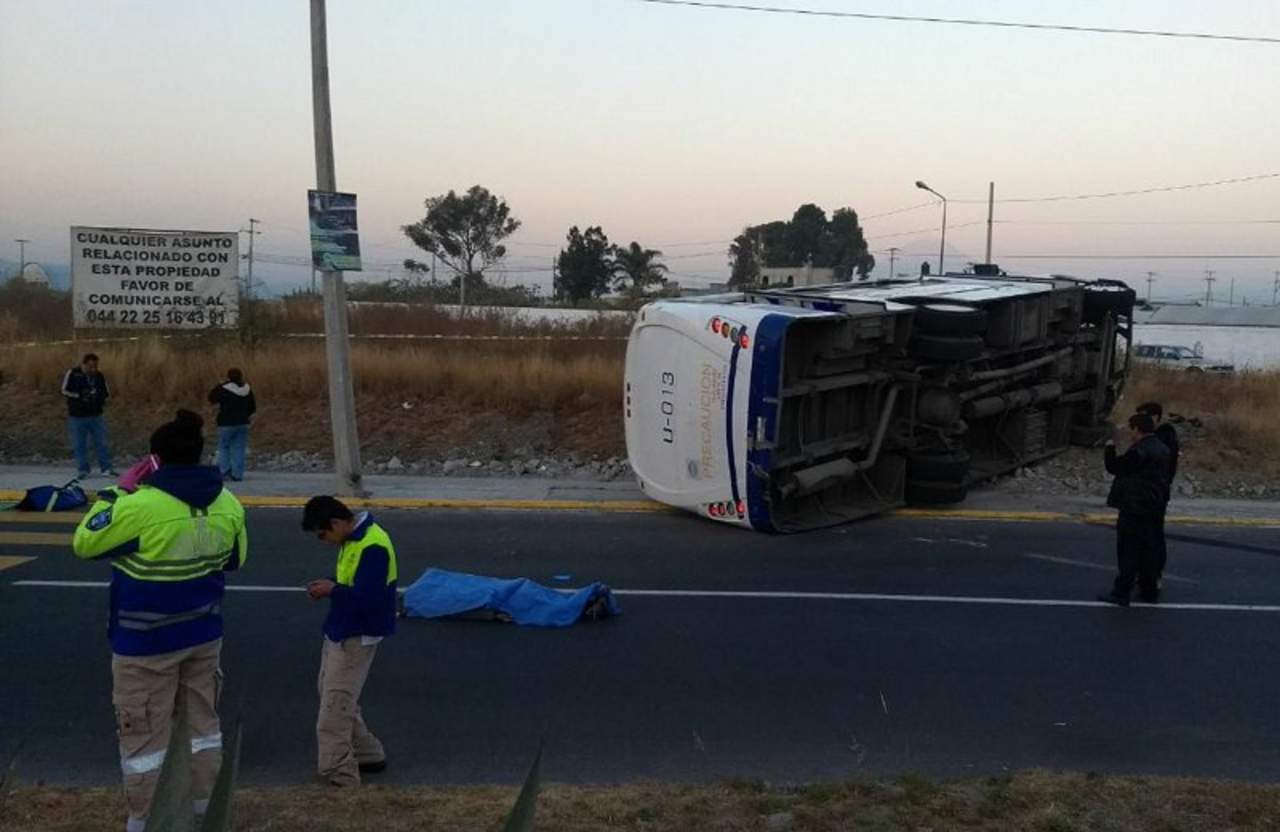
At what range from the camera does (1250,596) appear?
996 cm

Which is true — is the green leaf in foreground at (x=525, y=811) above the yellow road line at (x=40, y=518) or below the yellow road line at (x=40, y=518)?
above

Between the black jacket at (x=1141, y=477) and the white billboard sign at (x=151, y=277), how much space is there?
55.5 feet

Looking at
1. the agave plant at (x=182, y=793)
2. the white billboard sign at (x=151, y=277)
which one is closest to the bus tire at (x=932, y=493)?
the agave plant at (x=182, y=793)

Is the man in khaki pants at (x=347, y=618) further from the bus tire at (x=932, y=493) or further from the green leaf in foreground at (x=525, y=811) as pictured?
the bus tire at (x=932, y=493)

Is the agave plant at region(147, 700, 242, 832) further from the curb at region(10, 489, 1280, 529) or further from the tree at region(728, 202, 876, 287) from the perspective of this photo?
the tree at region(728, 202, 876, 287)

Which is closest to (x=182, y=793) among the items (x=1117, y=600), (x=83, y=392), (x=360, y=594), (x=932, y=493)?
(x=360, y=594)

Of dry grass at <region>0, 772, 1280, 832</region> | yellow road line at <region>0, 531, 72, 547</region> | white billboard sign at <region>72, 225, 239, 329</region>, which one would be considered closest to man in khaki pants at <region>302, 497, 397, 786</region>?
dry grass at <region>0, 772, 1280, 832</region>

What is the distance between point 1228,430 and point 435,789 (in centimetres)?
1542

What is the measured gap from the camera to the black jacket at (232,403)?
14531 millimetres

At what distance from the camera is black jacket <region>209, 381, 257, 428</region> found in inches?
572

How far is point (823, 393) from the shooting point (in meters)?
11.9

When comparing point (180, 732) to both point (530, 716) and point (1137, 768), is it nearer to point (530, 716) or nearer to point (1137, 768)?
point (530, 716)

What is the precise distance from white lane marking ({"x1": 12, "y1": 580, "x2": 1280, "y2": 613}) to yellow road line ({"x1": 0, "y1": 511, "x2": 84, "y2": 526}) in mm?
2828

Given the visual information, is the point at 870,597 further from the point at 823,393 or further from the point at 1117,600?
the point at 823,393
